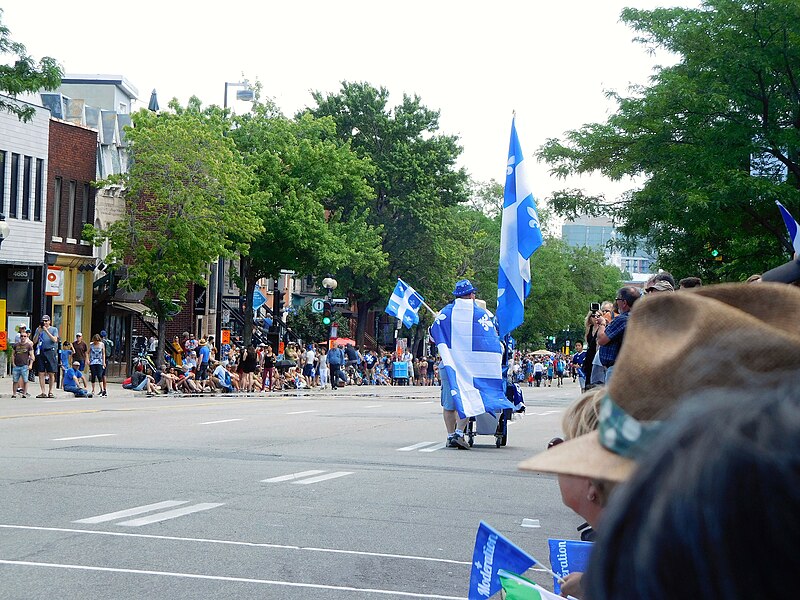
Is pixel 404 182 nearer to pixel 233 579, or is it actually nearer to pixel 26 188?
pixel 26 188

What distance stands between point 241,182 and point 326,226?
10148 millimetres

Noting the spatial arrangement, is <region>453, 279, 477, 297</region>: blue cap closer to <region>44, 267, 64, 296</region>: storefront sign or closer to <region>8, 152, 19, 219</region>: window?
<region>44, 267, 64, 296</region>: storefront sign

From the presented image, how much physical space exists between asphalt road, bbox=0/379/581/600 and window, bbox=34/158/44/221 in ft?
90.2

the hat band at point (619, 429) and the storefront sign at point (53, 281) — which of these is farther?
the storefront sign at point (53, 281)

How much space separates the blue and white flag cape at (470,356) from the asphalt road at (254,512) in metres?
0.64

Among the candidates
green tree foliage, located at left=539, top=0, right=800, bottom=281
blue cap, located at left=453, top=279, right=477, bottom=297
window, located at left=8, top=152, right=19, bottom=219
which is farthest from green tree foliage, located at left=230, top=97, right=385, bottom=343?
blue cap, located at left=453, top=279, right=477, bottom=297

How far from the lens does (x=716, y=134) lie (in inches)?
1056

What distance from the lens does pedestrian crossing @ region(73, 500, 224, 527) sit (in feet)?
28.7

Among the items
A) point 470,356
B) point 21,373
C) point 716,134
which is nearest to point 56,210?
point 21,373

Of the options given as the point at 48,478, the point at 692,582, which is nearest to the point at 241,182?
the point at 48,478

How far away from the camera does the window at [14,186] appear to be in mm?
42875

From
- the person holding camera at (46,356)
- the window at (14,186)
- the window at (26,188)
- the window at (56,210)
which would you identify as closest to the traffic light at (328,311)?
the window at (56,210)

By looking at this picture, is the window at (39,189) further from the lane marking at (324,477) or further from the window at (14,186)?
the lane marking at (324,477)

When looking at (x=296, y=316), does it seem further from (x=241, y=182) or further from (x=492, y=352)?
(x=492, y=352)
